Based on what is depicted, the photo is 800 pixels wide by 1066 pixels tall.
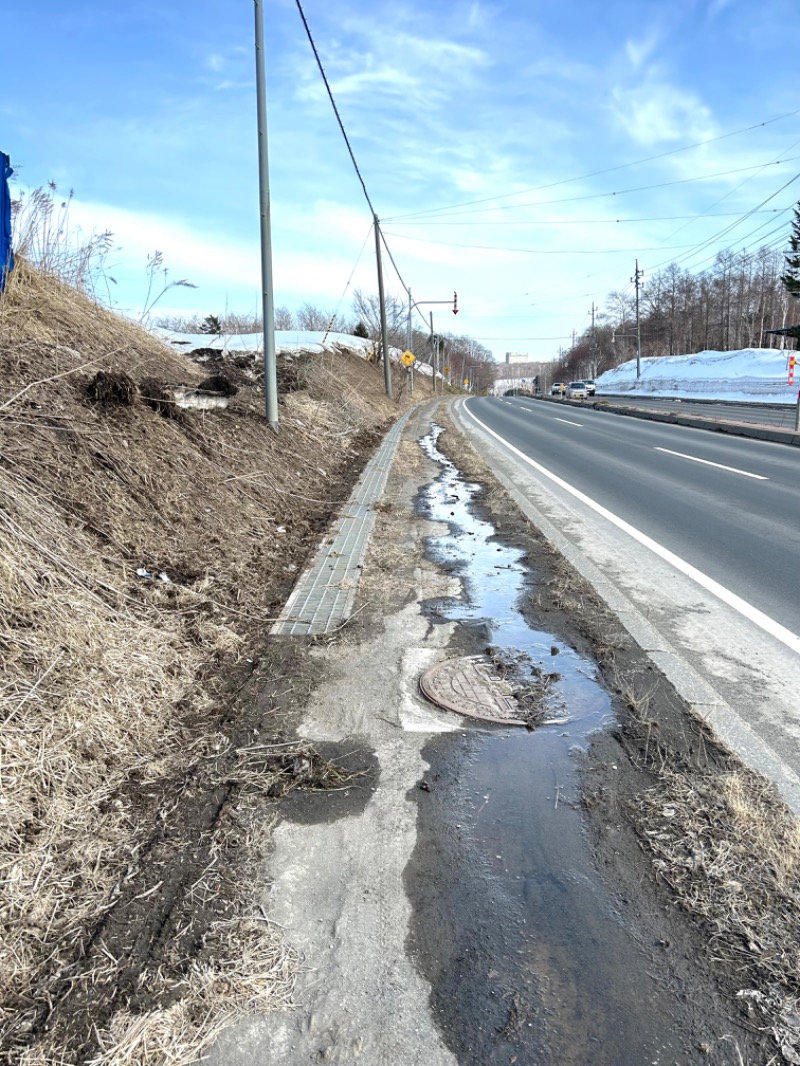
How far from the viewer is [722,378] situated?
5828 cm

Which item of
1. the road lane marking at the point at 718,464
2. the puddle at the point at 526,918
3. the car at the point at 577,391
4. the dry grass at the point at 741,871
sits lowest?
the puddle at the point at 526,918

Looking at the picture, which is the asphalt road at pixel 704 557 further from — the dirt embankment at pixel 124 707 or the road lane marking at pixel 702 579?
the dirt embankment at pixel 124 707

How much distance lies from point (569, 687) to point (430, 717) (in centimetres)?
90

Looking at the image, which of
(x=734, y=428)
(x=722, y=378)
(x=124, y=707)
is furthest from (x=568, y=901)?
(x=722, y=378)

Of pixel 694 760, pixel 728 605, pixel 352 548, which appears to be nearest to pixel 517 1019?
pixel 694 760

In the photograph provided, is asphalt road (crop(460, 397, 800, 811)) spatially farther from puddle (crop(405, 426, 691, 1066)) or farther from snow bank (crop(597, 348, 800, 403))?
snow bank (crop(597, 348, 800, 403))

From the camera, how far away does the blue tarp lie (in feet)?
21.5

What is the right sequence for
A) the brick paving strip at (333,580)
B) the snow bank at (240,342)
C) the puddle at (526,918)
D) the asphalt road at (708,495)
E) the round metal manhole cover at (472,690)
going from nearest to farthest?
the puddle at (526,918) → the round metal manhole cover at (472,690) → the brick paving strip at (333,580) → the asphalt road at (708,495) → the snow bank at (240,342)

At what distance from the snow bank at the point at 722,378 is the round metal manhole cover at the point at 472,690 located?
1606 inches

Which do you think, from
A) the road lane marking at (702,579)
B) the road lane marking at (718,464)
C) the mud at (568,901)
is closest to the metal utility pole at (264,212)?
the road lane marking at (702,579)

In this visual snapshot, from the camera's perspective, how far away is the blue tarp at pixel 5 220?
6566 millimetres

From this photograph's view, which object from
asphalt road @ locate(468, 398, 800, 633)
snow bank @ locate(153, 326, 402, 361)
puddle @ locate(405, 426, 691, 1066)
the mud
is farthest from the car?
puddle @ locate(405, 426, 691, 1066)

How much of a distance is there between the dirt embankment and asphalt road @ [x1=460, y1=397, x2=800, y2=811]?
227 centimetres

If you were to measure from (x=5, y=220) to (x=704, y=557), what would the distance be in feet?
24.7
